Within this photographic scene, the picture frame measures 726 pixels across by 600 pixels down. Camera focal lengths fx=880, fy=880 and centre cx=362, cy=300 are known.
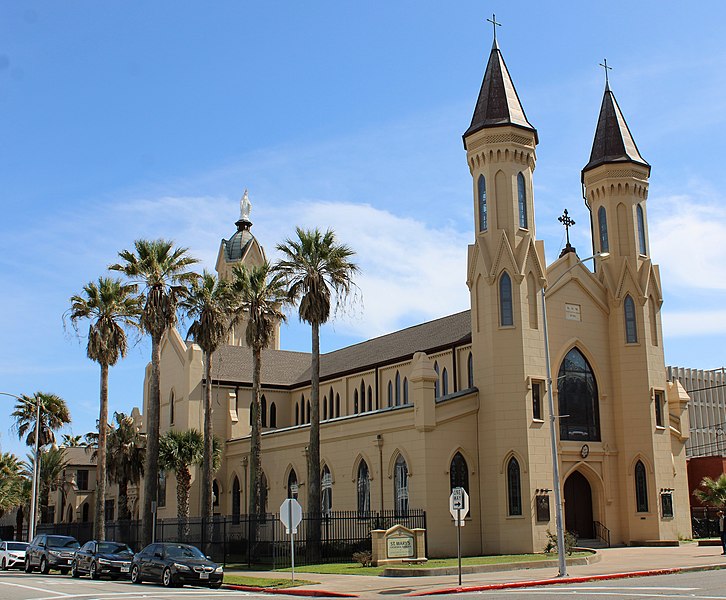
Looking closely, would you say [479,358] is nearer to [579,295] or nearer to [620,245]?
[579,295]

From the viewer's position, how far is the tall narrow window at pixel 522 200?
4053 cm

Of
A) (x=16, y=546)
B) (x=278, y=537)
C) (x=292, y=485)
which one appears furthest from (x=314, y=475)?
(x=16, y=546)

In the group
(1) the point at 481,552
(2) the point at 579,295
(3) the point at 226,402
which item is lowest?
(1) the point at 481,552

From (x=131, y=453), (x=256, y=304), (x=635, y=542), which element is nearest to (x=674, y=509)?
(x=635, y=542)

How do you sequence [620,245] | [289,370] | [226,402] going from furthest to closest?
1. [289,370]
2. [226,402]
3. [620,245]

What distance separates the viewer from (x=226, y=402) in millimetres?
56875

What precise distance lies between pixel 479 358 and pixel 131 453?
27.0 metres

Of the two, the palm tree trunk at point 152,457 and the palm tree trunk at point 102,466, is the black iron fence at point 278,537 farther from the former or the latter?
the palm tree trunk at point 102,466

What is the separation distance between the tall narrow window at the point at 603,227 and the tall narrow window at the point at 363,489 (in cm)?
1633

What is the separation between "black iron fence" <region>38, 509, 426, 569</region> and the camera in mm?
35000

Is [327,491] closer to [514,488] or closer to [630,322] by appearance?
[514,488]

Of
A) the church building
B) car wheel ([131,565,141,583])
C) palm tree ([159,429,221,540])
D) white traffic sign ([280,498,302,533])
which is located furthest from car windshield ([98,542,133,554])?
palm tree ([159,429,221,540])

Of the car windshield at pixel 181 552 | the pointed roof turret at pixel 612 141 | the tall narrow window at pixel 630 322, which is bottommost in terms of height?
the car windshield at pixel 181 552

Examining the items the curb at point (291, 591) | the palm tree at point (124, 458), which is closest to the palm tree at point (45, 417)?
the palm tree at point (124, 458)
